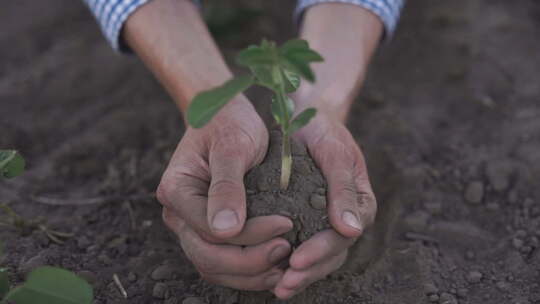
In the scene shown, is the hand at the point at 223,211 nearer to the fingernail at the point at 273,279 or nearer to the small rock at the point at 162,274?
the fingernail at the point at 273,279

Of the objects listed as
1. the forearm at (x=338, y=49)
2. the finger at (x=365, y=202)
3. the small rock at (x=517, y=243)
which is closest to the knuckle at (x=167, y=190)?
the finger at (x=365, y=202)

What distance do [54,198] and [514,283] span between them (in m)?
1.39

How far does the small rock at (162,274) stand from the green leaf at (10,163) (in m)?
0.43

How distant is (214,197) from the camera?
4.34 feet

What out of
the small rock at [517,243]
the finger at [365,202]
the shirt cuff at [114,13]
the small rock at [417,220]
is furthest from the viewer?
the shirt cuff at [114,13]

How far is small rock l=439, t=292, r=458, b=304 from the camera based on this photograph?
151 centimetres

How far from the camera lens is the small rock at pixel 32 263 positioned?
1.55m

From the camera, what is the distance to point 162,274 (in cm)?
159

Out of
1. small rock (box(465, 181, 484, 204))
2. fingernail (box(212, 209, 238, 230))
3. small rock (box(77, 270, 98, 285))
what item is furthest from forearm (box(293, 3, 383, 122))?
small rock (box(77, 270, 98, 285))

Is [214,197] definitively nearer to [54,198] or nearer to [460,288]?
[460,288]

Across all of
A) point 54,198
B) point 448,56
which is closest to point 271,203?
point 54,198

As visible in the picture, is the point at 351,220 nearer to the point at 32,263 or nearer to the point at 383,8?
the point at 32,263

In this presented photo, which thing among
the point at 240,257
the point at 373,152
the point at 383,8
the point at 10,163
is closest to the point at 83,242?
the point at 10,163

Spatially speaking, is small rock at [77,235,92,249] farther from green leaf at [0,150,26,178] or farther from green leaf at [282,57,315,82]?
green leaf at [282,57,315,82]
